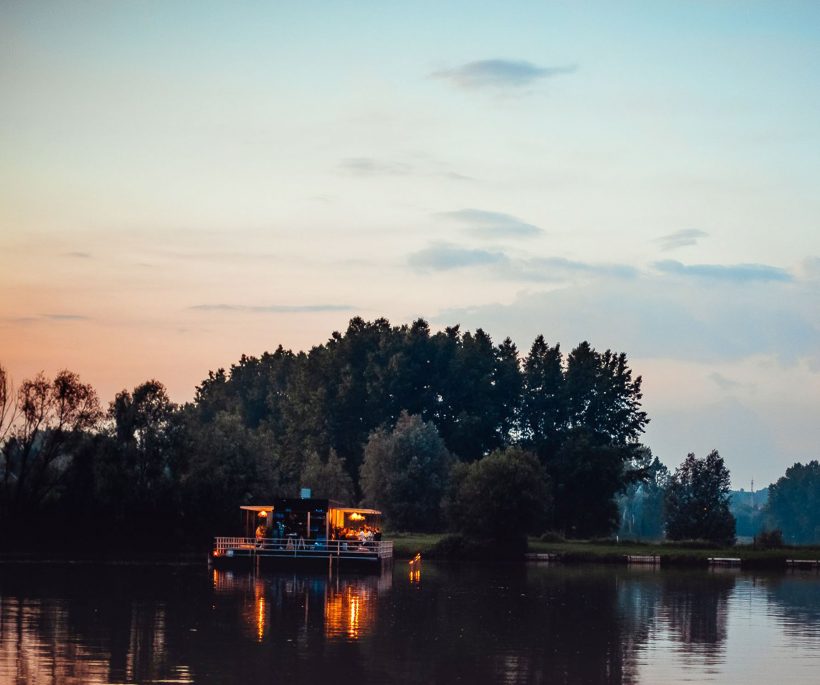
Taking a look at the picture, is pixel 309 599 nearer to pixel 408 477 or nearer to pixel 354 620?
pixel 354 620

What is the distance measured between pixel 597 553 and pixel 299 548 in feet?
101

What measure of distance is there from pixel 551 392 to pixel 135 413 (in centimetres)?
5652

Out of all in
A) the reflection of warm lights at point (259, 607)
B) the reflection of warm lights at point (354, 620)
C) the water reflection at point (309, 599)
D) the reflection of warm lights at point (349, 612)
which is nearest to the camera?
the reflection of warm lights at point (259, 607)

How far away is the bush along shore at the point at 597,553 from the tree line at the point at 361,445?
1.79 metres

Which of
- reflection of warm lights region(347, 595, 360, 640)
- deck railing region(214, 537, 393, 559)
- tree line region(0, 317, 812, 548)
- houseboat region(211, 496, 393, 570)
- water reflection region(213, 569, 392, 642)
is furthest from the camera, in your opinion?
tree line region(0, 317, 812, 548)

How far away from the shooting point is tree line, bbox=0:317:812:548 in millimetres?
99000

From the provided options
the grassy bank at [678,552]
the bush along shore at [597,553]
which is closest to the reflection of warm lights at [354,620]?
the bush along shore at [597,553]

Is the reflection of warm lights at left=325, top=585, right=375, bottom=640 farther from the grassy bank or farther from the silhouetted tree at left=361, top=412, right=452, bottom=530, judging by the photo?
the silhouetted tree at left=361, top=412, right=452, bottom=530

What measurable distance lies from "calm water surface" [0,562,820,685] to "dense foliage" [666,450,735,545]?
42.0m

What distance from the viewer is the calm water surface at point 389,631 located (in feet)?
109

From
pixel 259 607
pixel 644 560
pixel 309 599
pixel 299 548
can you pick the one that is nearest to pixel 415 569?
pixel 299 548

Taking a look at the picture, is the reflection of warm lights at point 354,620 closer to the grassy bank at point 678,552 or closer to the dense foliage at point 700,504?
the grassy bank at point 678,552

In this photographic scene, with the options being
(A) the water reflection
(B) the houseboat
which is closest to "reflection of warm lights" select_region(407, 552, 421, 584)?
(A) the water reflection

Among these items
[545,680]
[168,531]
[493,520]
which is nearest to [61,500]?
[168,531]
